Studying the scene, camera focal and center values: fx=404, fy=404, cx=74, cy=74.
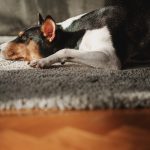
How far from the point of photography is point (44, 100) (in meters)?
1.34

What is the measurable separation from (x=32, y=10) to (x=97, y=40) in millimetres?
721

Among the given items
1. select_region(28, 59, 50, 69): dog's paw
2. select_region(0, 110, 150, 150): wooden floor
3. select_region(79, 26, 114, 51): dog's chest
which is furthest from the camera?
select_region(79, 26, 114, 51): dog's chest

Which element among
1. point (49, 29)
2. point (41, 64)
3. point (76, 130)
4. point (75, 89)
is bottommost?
point (76, 130)

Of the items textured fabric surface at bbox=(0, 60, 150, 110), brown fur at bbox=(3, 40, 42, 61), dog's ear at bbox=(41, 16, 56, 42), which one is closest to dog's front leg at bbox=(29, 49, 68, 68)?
textured fabric surface at bbox=(0, 60, 150, 110)

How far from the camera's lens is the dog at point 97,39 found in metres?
2.05

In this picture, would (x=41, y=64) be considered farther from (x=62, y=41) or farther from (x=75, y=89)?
(x=75, y=89)

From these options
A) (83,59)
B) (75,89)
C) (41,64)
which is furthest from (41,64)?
(75,89)

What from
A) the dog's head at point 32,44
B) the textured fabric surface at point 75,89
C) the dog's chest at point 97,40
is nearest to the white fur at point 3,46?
the dog's head at point 32,44

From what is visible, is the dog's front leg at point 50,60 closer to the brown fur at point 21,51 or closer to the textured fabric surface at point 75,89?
Answer: the textured fabric surface at point 75,89

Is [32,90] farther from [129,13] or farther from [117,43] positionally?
[129,13]

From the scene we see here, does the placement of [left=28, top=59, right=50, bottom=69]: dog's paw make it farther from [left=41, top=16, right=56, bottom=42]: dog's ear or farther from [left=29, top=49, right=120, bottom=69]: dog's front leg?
[left=41, top=16, right=56, bottom=42]: dog's ear

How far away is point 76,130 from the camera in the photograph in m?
1.28

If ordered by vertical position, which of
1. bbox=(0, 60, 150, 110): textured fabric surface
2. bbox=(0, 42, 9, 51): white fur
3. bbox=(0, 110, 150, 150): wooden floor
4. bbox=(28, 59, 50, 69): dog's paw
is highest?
bbox=(0, 42, 9, 51): white fur

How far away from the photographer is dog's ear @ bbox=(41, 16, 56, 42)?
2.28m
